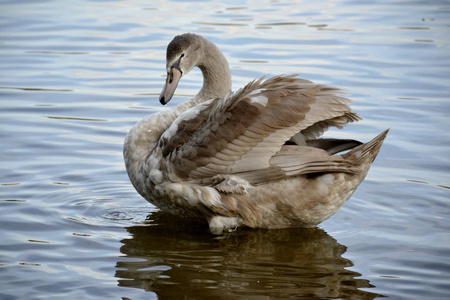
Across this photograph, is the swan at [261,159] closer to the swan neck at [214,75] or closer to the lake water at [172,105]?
the lake water at [172,105]

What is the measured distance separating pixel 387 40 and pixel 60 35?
15.7 ft

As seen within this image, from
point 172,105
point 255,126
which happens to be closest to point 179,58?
point 255,126

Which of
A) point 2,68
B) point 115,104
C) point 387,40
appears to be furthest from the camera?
point 387,40

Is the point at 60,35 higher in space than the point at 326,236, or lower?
higher

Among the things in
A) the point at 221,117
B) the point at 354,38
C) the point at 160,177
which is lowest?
the point at 160,177

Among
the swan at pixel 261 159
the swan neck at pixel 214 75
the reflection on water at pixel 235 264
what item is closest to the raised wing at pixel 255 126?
the swan at pixel 261 159

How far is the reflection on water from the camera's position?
5828 millimetres

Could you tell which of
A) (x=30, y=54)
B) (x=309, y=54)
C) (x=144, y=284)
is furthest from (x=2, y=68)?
(x=144, y=284)

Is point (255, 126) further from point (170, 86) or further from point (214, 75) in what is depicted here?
point (170, 86)

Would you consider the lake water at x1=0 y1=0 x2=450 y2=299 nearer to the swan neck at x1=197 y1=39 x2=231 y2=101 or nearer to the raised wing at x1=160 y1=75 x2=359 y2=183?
the raised wing at x1=160 y1=75 x2=359 y2=183

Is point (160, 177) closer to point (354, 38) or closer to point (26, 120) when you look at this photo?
point (26, 120)

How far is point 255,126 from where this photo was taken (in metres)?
6.60

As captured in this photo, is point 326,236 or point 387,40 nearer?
point 326,236

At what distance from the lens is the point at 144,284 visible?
19.3 ft
